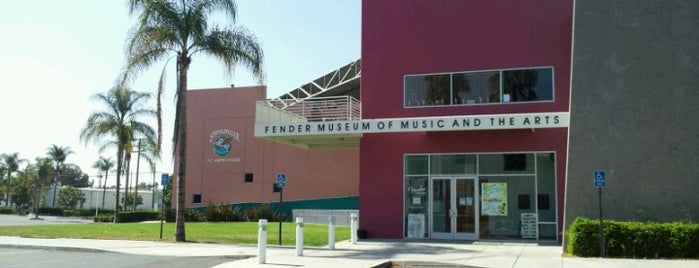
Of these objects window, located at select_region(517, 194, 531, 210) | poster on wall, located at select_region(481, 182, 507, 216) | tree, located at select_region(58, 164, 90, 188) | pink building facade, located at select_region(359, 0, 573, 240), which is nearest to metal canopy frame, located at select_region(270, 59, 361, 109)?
pink building facade, located at select_region(359, 0, 573, 240)

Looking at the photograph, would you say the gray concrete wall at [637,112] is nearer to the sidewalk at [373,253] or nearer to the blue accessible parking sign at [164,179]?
the sidewalk at [373,253]

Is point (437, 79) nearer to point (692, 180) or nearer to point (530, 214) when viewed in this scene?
point (530, 214)

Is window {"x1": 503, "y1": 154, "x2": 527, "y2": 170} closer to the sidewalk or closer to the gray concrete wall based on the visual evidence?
the sidewalk

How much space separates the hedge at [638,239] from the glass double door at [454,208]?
5371 millimetres

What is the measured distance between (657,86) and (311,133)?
33.9ft

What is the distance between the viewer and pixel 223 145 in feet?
123

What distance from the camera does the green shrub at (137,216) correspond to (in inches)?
1571

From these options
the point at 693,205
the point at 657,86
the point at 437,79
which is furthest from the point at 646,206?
the point at 437,79

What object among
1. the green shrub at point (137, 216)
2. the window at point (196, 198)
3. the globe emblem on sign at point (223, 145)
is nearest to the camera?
the globe emblem on sign at point (223, 145)

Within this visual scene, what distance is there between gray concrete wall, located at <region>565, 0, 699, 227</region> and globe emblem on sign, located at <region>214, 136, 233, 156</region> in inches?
→ 962

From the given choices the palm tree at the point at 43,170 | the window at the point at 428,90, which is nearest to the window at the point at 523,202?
the window at the point at 428,90

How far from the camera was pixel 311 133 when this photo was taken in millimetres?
20797

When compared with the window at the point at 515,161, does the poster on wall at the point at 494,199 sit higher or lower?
lower

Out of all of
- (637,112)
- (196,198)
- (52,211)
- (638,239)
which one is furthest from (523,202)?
(52,211)
